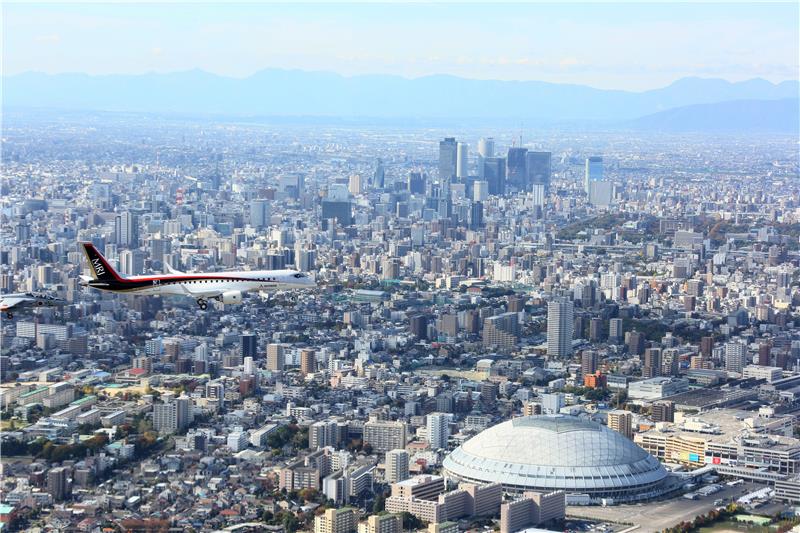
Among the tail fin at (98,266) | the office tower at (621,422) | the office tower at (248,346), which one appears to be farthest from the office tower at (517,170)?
the tail fin at (98,266)

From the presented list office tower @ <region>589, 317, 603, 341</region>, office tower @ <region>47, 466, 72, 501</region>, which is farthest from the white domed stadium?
office tower @ <region>589, 317, 603, 341</region>

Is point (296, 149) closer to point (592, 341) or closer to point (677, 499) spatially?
point (592, 341)

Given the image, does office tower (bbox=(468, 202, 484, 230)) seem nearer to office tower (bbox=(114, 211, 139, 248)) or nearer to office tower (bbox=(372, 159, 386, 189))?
office tower (bbox=(372, 159, 386, 189))

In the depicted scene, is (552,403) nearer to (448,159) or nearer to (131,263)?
(131,263)

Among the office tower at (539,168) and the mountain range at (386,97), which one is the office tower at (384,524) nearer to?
the office tower at (539,168)

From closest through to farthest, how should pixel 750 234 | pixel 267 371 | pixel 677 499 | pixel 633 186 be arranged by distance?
pixel 677 499 → pixel 267 371 → pixel 750 234 → pixel 633 186

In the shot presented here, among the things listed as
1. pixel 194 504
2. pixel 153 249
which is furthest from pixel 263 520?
pixel 153 249
